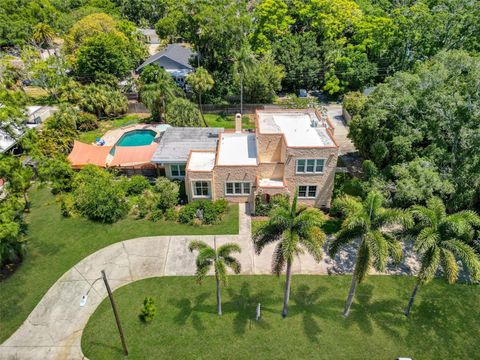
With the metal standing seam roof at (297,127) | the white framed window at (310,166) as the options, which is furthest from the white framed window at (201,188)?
the white framed window at (310,166)

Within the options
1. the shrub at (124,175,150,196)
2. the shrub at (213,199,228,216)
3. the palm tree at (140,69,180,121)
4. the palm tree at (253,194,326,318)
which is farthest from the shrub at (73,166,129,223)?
the palm tree at (140,69,180,121)

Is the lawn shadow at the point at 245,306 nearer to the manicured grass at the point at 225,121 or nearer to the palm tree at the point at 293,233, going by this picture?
the palm tree at the point at 293,233

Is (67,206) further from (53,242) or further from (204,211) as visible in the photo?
(204,211)

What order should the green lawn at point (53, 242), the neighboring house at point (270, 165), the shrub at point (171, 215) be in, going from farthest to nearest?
the shrub at point (171, 215) < the neighboring house at point (270, 165) < the green lawn at point (53, 242)

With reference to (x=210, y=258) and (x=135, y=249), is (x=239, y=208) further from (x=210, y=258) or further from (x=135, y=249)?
(x=210, y=258)

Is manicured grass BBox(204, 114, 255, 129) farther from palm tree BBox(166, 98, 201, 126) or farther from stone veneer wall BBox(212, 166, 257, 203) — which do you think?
stone veneer wall BBox(212, 166, 257, 203)

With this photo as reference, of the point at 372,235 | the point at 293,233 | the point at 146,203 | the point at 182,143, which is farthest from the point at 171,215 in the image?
the point at 372,235
